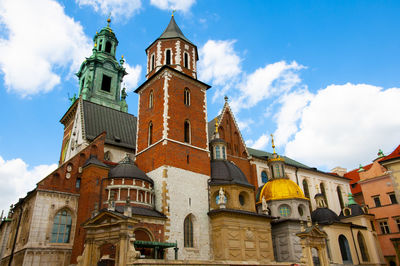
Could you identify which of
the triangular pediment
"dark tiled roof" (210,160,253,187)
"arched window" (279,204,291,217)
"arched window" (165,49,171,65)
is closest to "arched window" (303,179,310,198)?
the triangular pediment

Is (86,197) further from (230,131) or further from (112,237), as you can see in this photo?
(230,131)

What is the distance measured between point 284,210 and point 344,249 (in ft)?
22.3

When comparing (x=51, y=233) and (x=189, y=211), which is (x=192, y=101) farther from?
(x=51, y=233)

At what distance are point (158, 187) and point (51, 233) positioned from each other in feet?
25.8

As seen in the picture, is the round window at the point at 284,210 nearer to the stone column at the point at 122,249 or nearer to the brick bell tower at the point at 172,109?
the brick bell tower at the point at 172,109

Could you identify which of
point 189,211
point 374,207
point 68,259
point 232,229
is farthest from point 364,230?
point 68,259

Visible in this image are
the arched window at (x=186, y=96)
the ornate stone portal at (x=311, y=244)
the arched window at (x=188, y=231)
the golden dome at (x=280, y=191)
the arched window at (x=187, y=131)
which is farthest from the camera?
the golden dome at (x=280, y=191)

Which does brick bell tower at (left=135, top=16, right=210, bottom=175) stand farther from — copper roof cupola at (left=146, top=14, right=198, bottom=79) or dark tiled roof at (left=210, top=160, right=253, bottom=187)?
dark tiled roof at (left=210, top=160, right=253, bottom=187)

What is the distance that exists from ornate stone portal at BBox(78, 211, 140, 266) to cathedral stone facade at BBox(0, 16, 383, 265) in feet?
0.17

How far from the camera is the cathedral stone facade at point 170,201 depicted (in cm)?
2156

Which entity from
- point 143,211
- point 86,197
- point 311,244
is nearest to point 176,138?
point 143,211

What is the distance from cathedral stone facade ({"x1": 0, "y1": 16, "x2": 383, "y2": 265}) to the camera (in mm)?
21562

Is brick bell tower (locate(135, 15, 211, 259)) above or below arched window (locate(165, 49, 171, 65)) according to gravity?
below

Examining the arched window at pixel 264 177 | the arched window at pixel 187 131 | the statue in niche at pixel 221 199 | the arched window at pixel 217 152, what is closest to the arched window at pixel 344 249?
the arched window at pixel 264 177
